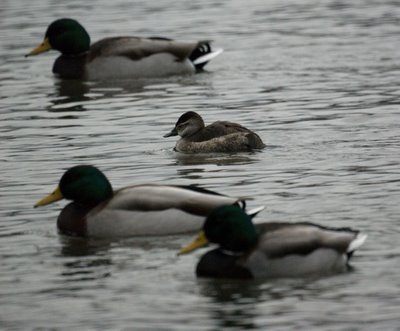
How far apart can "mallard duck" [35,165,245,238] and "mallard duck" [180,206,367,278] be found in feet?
3.86

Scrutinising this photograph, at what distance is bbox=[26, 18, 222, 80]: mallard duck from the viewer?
962 inches

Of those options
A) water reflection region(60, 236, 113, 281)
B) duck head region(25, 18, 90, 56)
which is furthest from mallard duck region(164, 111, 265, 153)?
duck head region(25, 18, 90, 56)

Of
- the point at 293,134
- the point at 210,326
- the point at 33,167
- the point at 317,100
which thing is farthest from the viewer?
the point at 317,100

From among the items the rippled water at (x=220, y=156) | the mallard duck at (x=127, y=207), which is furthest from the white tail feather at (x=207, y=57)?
the mallard duck at (x=127, y=207)

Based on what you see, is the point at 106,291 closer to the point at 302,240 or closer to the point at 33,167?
the point at 302,240

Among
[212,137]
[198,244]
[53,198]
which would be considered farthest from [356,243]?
[212,137]

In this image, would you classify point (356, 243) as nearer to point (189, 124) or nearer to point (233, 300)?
point (233, 300)

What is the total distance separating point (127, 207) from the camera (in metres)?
13.1

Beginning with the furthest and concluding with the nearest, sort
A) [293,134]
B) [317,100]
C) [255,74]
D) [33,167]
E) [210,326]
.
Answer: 1. [255,74]
2. [317,100]
3. [293,134]
4. [33,167]
5. [210,326]

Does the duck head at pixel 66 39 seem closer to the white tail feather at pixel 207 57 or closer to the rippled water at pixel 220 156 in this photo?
the rippled water at pixel 220 156

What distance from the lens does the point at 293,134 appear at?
1814cm

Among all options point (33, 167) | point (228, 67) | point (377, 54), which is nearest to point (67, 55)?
point (228, 67)

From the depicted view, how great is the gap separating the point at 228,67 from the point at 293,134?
675 cm

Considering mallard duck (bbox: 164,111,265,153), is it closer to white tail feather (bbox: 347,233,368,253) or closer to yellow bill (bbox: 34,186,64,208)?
yellow bill (bbox: 34,186,64,208)
